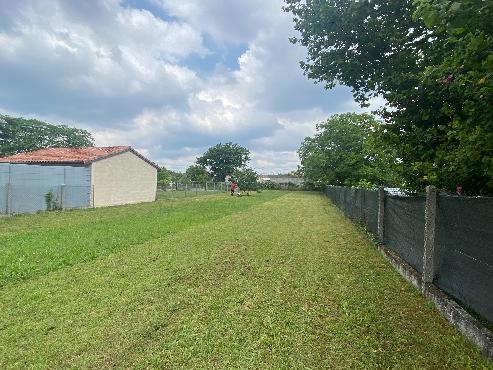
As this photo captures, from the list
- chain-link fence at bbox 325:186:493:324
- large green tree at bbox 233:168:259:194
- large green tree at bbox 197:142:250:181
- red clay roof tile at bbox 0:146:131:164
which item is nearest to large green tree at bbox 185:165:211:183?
large green tree at bbox 197:142:250:181

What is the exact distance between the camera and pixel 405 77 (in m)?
6.13

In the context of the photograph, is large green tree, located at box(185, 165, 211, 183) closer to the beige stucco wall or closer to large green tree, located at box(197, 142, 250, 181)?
large green tree, located at box(197, 142, 250, 181)

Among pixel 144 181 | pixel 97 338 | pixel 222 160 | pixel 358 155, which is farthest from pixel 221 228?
pixel 222 160

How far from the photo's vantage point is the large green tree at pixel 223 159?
3282 inches

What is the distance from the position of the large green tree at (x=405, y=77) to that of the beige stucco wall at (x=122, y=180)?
1784 cm

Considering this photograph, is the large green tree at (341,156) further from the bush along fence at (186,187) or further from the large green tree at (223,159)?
the large green tree at (223,159)

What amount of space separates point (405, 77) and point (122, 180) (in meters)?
22.0

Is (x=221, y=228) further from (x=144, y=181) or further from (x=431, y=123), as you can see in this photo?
(x=144, y=181)

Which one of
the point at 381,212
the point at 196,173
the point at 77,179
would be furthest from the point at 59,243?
the point at 196,173

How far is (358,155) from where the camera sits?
4275 cm

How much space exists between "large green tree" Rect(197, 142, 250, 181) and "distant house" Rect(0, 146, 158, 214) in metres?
53.7

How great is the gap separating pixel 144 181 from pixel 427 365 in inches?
1049

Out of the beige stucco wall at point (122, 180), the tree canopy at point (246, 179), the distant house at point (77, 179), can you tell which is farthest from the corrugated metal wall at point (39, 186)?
the tree canopy at point (246, 179)

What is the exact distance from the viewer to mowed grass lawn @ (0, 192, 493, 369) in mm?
3127
